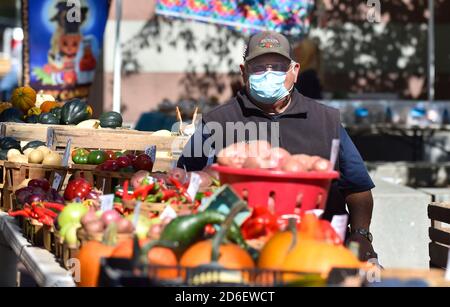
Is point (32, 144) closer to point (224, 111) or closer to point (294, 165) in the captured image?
point (224, 111)

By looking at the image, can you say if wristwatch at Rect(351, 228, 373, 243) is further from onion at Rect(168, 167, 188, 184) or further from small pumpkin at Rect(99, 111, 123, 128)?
small pumpkin at Rect(99, 111, 123, 128)

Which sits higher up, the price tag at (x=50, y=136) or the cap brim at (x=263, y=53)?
the cap brim at (x=263, y=53)

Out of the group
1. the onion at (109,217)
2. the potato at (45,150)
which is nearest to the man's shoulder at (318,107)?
the onion at (109,217)

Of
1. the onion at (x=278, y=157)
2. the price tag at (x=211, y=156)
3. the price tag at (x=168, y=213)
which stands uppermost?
the onion at (x=278, y=157)

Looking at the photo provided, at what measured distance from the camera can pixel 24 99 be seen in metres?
8.55

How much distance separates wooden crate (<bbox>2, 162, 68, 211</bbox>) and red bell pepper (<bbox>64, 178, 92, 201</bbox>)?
0.91 metres

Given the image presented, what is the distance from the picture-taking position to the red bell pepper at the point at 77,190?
17.1 feet

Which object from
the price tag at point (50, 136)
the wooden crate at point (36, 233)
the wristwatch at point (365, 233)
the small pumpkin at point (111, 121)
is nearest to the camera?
the wooden crate at point (36, 233)

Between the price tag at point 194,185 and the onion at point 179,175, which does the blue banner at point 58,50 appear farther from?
the price tag at point 194,185

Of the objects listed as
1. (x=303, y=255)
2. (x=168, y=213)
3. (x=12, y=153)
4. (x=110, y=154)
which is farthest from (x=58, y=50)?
(x=303, y=255)

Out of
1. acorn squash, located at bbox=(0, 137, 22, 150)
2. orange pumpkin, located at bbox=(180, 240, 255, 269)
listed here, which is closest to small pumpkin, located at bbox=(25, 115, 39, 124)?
acorn squash, located at bbox=(0, 137, 22, 150)

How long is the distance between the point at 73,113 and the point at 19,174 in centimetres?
152

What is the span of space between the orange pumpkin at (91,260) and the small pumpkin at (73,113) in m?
4.34
